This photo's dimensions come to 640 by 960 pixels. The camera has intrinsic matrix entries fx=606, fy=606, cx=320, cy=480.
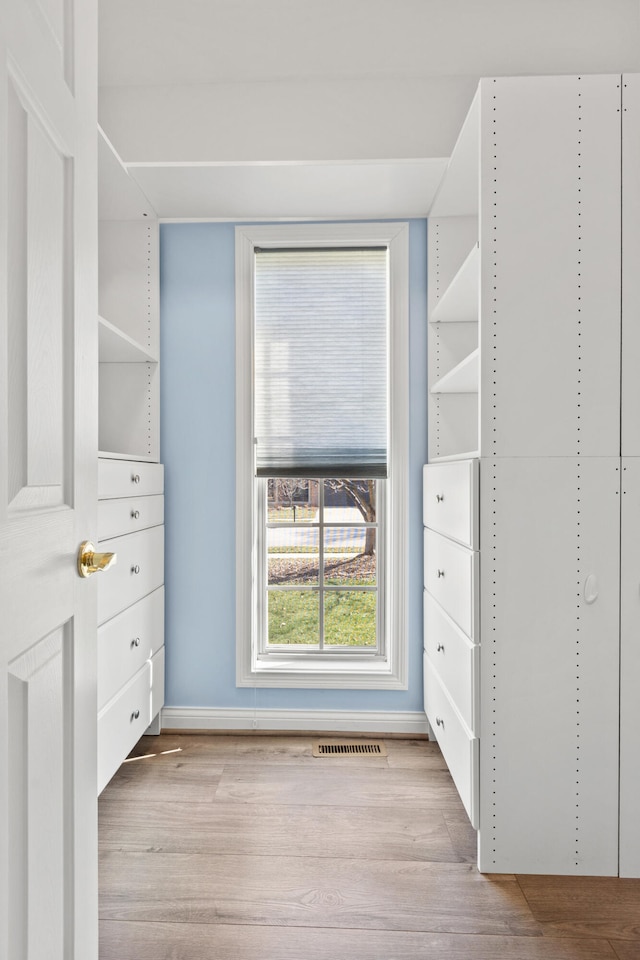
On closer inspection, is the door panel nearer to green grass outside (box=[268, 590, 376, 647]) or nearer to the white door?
the white door

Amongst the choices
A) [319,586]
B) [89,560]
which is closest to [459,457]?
[319,586]

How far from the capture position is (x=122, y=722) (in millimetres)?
2059

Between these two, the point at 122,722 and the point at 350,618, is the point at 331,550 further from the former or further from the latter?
the point at 122,722

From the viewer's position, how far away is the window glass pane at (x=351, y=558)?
277cm

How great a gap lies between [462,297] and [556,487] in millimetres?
923

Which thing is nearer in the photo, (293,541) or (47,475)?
(47,475)

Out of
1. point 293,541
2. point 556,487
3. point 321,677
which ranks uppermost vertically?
point 556,487

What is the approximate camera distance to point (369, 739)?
259 cm

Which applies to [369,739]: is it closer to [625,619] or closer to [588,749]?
[588,749]

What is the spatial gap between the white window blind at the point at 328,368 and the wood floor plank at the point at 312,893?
1.48 m

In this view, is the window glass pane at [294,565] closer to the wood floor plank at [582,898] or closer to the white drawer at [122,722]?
the white drawer at [122,722]

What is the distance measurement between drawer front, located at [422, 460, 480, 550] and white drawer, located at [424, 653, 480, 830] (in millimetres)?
563

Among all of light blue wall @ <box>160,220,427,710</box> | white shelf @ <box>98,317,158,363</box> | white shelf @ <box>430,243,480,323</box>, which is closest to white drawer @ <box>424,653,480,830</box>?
light blue wall @ <box>160,220,427,710</box>

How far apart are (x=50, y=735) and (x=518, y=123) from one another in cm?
183
